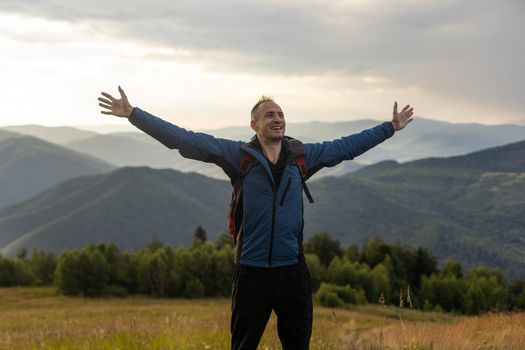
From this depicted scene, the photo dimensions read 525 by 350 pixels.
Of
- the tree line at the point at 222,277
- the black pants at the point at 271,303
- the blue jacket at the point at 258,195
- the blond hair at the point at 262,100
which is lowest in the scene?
the tree line at the point at 222,277

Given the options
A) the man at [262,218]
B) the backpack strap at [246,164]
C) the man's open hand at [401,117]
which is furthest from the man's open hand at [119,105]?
the man's open hand at [401,117]

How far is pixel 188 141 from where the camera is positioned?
534 cm

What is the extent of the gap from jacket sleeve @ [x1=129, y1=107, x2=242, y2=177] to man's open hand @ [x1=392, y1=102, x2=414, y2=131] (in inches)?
95.3

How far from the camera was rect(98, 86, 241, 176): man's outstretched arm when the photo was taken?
5.28 m

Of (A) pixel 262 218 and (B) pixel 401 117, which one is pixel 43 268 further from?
(A) pixel 262 218

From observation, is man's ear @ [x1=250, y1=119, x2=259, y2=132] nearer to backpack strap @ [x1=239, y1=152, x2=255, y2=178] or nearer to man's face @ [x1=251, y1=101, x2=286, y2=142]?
man's face @ [x1=251, y1=101, x2=286, y2=142]

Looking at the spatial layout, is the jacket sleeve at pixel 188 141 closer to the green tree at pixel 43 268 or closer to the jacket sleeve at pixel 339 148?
the jacket sleeve at pixel 339 148

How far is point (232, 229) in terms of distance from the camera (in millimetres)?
5520

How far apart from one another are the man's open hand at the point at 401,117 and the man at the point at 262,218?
184 centimetres

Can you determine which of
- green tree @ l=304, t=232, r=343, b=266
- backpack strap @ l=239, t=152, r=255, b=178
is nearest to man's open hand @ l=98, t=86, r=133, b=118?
backpack strap @ l=239, t=152, r=255, b=178

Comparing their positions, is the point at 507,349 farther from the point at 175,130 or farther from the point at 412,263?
the point at 412,263

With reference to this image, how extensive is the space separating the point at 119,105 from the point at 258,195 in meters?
1.73

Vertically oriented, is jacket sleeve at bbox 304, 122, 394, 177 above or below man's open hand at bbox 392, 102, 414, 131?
below

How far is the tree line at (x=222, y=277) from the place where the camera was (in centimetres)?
7431
